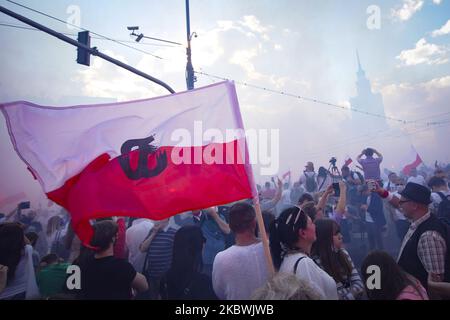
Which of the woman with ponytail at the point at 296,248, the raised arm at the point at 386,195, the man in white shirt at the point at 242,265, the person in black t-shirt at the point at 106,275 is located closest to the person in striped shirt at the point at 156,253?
the person in black t-shirt at the point at 106,275

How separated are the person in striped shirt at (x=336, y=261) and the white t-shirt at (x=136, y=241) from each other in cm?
230

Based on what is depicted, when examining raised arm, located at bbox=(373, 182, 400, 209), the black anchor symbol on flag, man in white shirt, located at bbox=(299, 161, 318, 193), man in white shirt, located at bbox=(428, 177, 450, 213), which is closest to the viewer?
the black anchor symbol on flag

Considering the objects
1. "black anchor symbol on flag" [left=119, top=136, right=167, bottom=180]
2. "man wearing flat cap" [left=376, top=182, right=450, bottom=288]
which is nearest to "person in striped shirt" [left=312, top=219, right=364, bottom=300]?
"man wearing flat cap" [left=376, top=182, right=450, bottom=288]

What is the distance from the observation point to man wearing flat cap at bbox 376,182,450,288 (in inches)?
111

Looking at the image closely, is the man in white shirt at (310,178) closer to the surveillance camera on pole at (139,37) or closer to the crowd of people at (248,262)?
the crowd of people at (248,262)

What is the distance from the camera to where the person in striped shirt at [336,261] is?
102 inches

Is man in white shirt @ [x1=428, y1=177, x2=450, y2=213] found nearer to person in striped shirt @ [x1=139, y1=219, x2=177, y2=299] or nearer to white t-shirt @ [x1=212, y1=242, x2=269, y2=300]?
white t-shirt @ [x1=212, y1=242, x2=269, y2=300]

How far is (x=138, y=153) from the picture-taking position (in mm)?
3105

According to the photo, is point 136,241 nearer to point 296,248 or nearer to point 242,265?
point 242,265

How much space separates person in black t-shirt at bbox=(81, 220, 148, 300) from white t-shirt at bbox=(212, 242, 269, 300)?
818 mm

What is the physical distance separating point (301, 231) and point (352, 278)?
2.55 feet

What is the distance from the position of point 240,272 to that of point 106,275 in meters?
1.24
